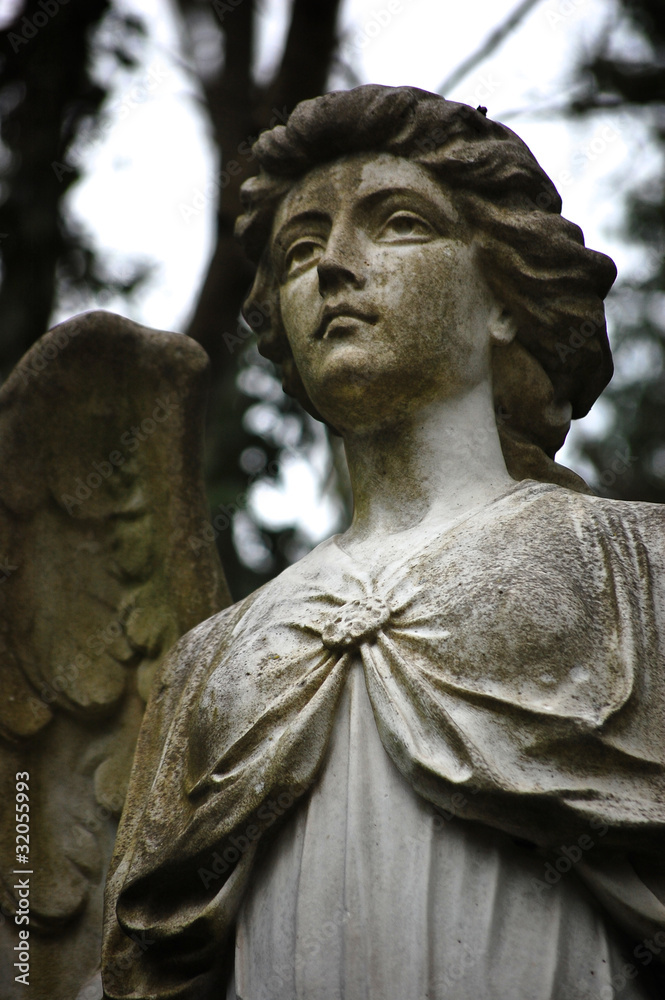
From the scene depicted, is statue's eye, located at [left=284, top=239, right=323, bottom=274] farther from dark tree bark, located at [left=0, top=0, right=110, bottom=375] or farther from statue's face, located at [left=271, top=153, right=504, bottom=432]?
dark tree bark, located at [left=0, top=0, right=110, bottom=375]

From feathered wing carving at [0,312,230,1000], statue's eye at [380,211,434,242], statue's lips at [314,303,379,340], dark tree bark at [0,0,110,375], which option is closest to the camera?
statue's lips at [314,303,379,340]

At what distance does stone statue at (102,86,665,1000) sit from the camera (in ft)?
8.90

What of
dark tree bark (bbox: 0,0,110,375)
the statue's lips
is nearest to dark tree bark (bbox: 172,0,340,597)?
dark tree bark (bbox: 0,0,110,375)

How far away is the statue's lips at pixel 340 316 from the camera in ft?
11.6

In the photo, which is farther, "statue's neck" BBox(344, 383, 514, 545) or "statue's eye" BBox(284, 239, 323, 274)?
"statue's eye" BBox(284, 239, 323, 274)

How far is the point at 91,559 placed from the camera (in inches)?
172

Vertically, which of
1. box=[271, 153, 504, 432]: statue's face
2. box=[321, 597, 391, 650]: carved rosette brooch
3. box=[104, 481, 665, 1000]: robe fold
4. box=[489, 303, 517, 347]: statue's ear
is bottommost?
box=[104, 481, 665, 1000]: robe fold

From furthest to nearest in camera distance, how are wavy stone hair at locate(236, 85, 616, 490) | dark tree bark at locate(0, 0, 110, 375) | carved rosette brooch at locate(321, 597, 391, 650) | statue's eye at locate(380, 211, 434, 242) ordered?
dark tree bark at locate(0, 0, 110, 375), wavy stone hair at locate(236, 85, 616, 490), statue's eye at locate(380, 211, 434, 242), carved rosette brooch at locate(321, 597, 391, 650)

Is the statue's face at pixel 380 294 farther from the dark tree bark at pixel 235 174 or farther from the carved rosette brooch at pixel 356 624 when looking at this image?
the dark tree bark at pixel 235 174

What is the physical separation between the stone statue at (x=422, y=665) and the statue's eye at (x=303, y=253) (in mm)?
13

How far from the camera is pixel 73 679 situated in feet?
13.7

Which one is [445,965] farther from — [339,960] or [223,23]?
[223,23]

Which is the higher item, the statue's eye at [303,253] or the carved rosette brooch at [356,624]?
the statue's eye at [303,253]

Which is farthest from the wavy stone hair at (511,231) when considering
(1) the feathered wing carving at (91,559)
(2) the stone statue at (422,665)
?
(1) the feathered wing carving at (91,559)
